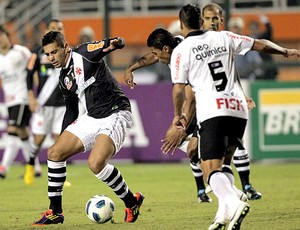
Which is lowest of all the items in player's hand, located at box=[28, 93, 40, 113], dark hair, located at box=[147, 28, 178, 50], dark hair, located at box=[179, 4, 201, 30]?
player's hand, located at box=[28, 93, 40, 113]

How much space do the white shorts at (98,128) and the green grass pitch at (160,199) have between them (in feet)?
2.88

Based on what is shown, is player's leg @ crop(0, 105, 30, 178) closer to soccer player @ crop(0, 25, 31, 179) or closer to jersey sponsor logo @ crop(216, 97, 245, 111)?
soccer player @ crop(0, 25, 31, 179)

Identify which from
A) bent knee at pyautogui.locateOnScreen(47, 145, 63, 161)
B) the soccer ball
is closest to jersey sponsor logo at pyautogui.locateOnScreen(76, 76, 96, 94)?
bent knee at pyautogui.locateOnScreen(47, 145, 63, 161)

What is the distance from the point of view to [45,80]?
1421 cm

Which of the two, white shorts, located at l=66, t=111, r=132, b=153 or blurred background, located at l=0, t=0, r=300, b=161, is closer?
white shorts, located at l=66, t=111, r=132, b=153

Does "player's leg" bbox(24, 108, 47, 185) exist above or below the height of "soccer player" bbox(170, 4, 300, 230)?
below

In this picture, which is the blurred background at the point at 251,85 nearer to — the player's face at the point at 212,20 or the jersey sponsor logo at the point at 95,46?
the player's face at the point at 212,20

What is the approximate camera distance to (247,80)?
1683 centimetres

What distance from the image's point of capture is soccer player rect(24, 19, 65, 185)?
1396 cm

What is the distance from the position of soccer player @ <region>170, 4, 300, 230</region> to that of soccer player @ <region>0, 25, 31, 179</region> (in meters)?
7.33

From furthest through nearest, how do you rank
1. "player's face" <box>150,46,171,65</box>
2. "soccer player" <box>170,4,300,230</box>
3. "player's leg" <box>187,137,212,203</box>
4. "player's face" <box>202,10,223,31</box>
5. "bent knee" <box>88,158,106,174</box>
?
"player's leg" <box>187,137,212,203</box> → "player's face" <box>202,10,223,31</box> → "player's face" <box>150,46,171,65</box> → "bent knee" <box>88,158,106,174</box> → "soccer player" <box>170,4,300,230</box>

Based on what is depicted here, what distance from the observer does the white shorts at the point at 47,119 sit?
14.4 metres

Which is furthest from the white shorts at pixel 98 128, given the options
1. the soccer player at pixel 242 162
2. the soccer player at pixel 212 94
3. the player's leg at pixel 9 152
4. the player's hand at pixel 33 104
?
the player's leg at pixel 9 152

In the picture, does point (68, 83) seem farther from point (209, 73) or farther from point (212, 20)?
point (212, 20)
